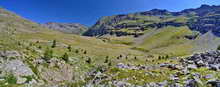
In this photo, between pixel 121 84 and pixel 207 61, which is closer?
pixel 121 84

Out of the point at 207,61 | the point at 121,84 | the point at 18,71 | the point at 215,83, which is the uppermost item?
the point at 207,61

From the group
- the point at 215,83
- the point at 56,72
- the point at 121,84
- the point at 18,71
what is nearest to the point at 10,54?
the point at 18,71

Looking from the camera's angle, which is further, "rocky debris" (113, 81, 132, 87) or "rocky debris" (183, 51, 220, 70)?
"rocky debris" (183, 51, 220, 70)

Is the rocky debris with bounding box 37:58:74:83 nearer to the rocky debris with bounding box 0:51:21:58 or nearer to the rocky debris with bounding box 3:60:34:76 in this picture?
the rocky debris with bounding box 0:51:21:58

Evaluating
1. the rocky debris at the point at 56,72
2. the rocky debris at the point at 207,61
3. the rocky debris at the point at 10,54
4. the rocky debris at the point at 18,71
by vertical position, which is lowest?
the rocky debris at the point at 56,72

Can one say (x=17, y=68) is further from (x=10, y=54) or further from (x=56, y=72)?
(x=56, y=72)

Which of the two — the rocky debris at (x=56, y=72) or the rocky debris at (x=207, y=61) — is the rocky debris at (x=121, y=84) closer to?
the rocky debris at (x=207, y=61)

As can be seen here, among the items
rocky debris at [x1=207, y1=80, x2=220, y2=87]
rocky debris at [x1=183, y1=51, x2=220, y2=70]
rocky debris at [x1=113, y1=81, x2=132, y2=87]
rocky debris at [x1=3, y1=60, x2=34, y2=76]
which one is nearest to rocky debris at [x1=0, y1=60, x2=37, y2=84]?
rocky debris at [x1=3, y1=60, x2=34, y2=76]

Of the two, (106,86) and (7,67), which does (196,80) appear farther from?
(7,67)

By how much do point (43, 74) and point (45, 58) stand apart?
9.34 m

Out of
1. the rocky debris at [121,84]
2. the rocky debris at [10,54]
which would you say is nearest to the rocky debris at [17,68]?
the rocky debris at [10,54]

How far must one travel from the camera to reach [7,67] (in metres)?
54.4

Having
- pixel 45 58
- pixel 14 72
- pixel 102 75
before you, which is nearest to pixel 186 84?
pixel 102 75

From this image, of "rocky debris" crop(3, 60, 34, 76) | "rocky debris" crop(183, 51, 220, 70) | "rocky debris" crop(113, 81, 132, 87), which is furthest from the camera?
"rocky debris" crop(3, 60, 34, 76)
